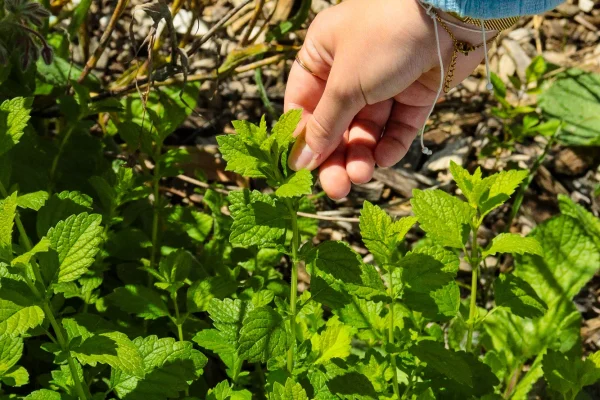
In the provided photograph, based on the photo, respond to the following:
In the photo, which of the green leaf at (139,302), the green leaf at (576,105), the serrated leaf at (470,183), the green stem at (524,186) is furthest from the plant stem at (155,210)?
the green leaf at (576,105)

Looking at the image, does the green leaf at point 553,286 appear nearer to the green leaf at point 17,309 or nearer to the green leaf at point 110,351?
the green leaf at point 110,351

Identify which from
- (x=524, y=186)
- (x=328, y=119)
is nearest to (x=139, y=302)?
(x=328, y=119)

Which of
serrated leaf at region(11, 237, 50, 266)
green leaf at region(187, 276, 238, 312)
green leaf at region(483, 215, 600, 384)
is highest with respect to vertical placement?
serrated leaf at region(11, 237, 50, 266)

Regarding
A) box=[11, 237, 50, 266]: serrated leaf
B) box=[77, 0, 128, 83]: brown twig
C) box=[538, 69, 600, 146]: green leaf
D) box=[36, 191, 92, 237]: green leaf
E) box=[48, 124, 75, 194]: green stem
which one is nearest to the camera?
box=[11, 237, 50, 266]: serrated leaf

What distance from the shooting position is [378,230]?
1.57 metres

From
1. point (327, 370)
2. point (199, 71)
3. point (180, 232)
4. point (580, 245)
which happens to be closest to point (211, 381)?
point (180, 232)

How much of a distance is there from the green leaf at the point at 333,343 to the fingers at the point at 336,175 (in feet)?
1.19

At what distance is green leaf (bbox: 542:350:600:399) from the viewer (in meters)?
1.68

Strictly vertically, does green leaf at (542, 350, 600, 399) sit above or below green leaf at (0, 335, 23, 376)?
below

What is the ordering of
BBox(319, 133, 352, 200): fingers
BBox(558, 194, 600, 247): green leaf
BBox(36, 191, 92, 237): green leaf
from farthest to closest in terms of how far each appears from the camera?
1. BBox(558, 194, 600, 247): green leaf
2. BBox(319, 133, 352, 200): fingers
3. BBox(36, 191, 92, 237): green leaf

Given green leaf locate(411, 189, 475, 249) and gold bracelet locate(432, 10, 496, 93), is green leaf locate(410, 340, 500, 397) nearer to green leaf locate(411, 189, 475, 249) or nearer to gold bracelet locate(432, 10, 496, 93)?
green leaf locate(411, 189, 475, 249)

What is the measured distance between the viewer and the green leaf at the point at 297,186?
1387mm

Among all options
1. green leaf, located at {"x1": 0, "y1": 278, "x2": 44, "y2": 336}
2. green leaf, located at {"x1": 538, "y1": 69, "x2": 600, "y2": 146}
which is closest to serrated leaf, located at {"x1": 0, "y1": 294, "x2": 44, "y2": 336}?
green leaf, located at {"x1": 0, "y1": 278, "x2": 44, "y2": 336}

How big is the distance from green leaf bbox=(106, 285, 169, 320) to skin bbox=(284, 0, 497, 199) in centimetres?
Answer: 47
